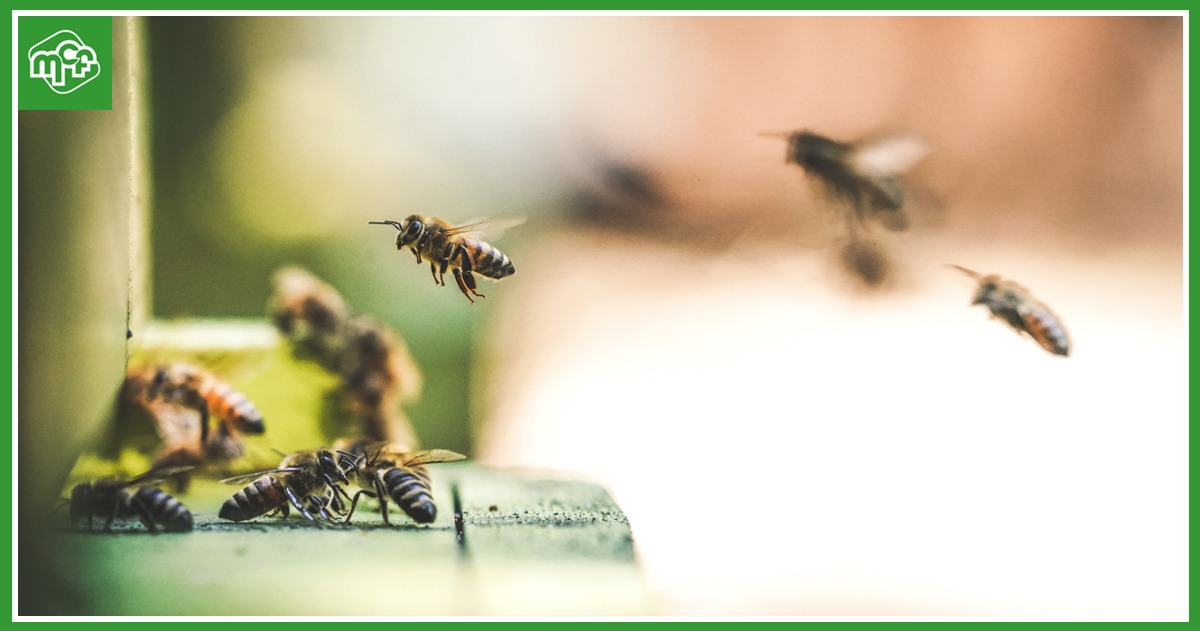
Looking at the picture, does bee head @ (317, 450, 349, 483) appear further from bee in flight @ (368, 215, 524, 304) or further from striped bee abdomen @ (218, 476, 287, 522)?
bee in flight @ (368, 215, 524, 304)

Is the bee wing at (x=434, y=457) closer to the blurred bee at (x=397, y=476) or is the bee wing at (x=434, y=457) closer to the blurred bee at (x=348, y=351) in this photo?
the blurred bee at (x=397, y=476)

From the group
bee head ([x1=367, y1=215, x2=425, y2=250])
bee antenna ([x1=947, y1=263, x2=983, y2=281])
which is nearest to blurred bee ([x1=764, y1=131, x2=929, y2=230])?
bee antenna ([x1=947, y1=263, x2=983, y2=281])

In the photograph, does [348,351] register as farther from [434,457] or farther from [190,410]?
[434,457]

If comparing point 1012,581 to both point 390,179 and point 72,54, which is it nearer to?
point 390,179

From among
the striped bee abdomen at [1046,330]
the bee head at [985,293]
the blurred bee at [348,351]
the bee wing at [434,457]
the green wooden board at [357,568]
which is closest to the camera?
the green wooden board at [357,568]

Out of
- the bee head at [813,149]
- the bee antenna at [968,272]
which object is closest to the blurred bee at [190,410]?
the bee head at [813,149]

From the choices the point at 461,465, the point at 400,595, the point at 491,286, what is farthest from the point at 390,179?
the point at 400,595

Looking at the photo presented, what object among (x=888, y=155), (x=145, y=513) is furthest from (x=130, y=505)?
(x=888, y=155)
